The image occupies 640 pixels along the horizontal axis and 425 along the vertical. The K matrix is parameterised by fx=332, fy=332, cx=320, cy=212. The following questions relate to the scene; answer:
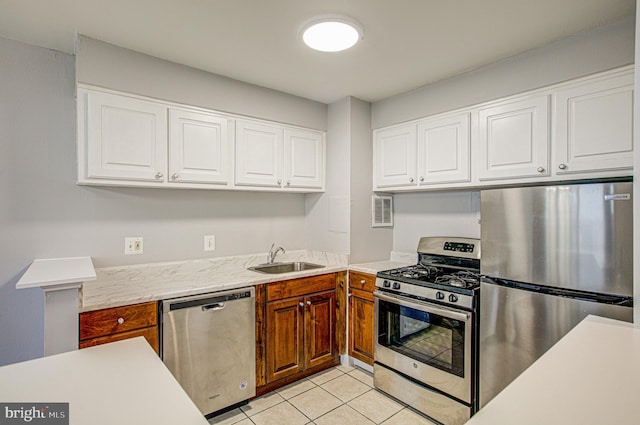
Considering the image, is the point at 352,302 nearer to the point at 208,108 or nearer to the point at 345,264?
the point at 345,264

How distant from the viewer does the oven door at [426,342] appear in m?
2.10

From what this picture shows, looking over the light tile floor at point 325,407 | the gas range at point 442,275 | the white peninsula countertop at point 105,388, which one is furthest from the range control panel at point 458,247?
the white peninsula countertop at point 105,388

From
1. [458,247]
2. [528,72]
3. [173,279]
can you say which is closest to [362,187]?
[458,247]

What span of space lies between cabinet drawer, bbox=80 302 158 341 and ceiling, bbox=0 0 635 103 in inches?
63.4

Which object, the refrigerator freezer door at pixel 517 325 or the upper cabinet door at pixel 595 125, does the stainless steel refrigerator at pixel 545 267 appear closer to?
the refrigerator freezer door at pixel 517 325

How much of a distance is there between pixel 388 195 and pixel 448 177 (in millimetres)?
799

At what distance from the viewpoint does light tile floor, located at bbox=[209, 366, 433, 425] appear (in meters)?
2.19

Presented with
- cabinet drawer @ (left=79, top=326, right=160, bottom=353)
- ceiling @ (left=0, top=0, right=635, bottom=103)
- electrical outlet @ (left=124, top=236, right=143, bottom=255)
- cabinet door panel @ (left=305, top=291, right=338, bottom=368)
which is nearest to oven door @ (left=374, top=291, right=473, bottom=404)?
cabinet door panel @ (left=305, top=291, right=338, bottom=368)

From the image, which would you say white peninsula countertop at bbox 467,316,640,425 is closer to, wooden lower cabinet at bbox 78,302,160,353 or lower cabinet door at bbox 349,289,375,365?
lower cabinet door at bbox 349,289,375,365

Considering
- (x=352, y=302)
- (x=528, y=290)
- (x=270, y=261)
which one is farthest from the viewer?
(x=270, y=261)

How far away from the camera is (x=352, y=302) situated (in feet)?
9.50

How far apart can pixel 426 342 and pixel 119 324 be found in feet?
6.33

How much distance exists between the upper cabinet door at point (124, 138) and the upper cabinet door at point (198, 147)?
0.07 metres

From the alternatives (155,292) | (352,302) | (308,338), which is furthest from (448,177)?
(155,292)
